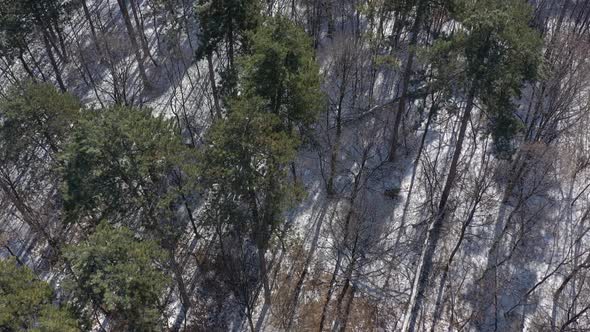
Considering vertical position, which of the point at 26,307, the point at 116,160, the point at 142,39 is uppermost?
the point at 142,39

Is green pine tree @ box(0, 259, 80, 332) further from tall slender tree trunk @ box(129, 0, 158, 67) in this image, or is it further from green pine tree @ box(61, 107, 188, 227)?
tall slender tree trunk @ box(129, 0, 158, 67)

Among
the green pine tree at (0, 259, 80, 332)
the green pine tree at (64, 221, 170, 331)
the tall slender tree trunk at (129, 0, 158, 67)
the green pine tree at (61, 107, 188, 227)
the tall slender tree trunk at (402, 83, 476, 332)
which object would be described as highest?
the tall slender tree trunk at (129, 0, 158, 67)

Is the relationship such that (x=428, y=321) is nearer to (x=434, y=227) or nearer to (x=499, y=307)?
(x=499, y=307)

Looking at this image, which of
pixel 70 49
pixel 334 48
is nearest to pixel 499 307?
pixel 334 48

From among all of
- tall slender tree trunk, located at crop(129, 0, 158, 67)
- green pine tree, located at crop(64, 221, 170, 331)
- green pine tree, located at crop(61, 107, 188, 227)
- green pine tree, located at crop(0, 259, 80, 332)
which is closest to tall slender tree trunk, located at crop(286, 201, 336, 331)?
green pine tree, located at crop(64, 221, 170, 331)

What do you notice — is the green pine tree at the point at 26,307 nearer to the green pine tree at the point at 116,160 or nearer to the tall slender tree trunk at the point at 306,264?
the green pine tree at the point at 116,160

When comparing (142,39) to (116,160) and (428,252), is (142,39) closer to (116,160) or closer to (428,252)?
(116,160)

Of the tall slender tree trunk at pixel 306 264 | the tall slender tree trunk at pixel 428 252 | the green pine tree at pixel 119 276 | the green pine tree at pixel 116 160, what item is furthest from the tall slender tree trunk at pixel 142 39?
the tall slender tree trunk at pixel 428 252

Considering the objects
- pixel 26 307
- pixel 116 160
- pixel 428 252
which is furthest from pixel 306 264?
pixel 26 307
